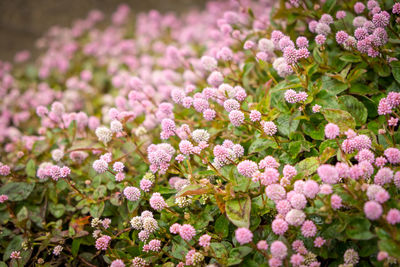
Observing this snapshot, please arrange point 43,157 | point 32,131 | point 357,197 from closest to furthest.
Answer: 1. point 357,197
2. point 43,157
3. point 32,131

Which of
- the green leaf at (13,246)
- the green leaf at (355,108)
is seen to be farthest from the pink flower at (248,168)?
the green leaf at (13,246)

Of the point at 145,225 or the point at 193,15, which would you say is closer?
the point at 145,225

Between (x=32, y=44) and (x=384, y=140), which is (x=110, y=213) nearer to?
(x=384, y=140)

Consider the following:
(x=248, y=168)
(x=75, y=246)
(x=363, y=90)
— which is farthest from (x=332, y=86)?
(x=75, y=246)

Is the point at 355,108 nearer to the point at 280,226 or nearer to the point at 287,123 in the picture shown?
the point at 287,123

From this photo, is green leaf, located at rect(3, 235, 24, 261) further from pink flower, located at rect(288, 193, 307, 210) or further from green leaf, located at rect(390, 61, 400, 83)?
green leaf, located at rect(390, 61, 400, 83)

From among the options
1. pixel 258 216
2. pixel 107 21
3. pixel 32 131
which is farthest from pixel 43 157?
pixel 107 21

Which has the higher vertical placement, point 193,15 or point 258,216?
point 193,15

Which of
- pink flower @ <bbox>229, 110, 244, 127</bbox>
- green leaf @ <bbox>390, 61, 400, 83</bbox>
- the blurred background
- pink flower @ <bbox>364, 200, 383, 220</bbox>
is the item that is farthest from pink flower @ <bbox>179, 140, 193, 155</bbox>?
the blurred background
